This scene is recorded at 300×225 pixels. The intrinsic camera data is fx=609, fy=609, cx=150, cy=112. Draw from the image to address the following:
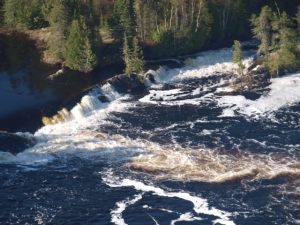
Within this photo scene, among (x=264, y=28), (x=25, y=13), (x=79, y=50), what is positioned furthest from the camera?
(x=25, y=13)

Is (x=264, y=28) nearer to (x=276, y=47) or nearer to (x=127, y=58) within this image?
(x=276, y=47)

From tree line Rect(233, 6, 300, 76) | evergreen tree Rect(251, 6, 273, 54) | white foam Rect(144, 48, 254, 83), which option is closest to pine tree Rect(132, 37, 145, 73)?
white foam Rect(144, 48, 254, 83)

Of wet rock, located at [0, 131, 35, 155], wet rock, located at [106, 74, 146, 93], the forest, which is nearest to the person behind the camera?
wet rock, located at [0, 131, 35, 155]

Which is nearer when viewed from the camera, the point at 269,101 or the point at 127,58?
the point at 269,101

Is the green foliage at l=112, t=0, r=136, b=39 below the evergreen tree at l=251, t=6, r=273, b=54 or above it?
above

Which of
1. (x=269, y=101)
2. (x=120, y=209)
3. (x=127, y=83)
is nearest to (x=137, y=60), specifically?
(x=127, y=83)

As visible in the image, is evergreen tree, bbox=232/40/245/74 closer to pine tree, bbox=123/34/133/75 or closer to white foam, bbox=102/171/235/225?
pine tree, bbox=123/34/133/75

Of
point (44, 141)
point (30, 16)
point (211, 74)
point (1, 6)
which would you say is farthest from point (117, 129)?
point (1, 6)
